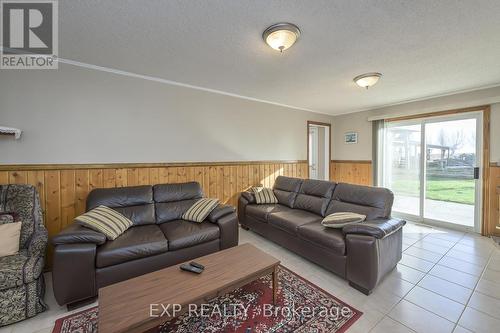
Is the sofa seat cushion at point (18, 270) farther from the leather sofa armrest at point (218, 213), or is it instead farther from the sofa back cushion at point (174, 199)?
the leather sofa armrest at point (218, 213)

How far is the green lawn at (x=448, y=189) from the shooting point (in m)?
3.66

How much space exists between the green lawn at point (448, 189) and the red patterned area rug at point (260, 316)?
11.5 feet

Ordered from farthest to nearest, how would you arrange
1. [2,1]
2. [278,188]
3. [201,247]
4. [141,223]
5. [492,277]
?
[278,188]
[141,223]
[201,247]
[492,277]
[2,1]

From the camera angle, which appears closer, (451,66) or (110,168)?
(451,66)

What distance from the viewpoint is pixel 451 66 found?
261cm

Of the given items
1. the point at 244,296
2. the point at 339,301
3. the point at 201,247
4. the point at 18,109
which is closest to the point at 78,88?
the point at 18,109

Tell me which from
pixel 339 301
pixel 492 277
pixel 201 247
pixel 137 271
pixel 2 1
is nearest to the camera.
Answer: pixel 2 1

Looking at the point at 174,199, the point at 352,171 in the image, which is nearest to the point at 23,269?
the point at 174,199

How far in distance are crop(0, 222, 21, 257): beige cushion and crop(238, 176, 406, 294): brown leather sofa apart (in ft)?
8.68

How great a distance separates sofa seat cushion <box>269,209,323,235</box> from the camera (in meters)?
2.72

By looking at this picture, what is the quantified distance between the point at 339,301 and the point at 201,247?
148 centimetres

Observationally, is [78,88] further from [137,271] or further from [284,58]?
[284,58]

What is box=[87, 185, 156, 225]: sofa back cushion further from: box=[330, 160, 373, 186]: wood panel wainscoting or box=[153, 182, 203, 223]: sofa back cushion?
box=[330, 160, 373, 186]: wood panel wainscoting

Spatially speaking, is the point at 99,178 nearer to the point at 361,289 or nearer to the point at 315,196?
the point at 315,196
